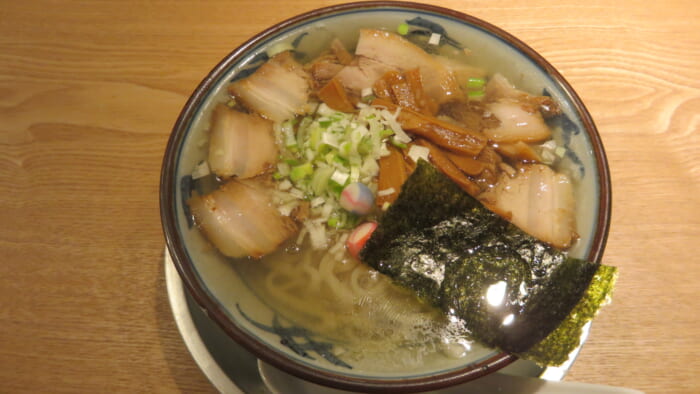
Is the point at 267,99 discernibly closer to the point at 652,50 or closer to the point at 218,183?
the point at 218,183

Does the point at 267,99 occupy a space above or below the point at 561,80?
below

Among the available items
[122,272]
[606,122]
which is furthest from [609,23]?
[122,272]

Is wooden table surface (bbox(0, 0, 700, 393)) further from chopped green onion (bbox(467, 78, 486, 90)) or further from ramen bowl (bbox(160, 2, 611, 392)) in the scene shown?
chopped green onion (bbox(467, 78, 486, 90))

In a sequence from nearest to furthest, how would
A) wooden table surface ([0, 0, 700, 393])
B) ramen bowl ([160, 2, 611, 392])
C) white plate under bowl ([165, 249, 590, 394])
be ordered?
1. ramen bowl ([160, 2, 611, 392])
2. white plate under bowl ([165, 249, 590, 394])
3. wooden table surface ([0, 0, 700, 393])

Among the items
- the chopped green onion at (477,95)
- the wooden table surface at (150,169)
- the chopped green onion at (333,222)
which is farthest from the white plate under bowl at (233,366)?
the chopped green onion at (477,95)

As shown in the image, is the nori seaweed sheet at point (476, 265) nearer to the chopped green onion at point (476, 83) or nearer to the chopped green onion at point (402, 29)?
the chopped green onion at point (476, 83)

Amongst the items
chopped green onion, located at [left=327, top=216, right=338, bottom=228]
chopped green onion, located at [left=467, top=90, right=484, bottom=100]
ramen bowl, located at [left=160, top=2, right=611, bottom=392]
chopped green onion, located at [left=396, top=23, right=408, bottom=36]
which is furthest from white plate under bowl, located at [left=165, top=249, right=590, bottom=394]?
chopped green onion, located at [left=396, top=23, right=408, bottom=36]

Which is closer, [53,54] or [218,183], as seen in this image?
[218,183]
